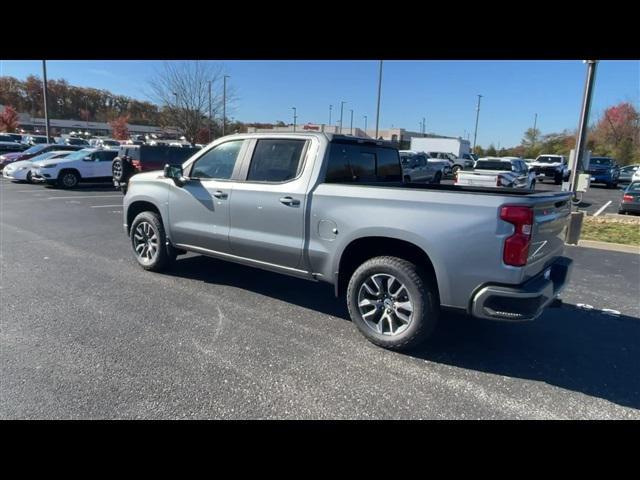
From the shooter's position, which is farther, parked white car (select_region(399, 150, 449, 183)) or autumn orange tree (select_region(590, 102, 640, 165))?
autumn orange tree (select_region(590, 102, 640, 165))

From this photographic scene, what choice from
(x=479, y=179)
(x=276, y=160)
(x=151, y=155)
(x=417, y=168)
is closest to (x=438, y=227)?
(x=276, y=160)

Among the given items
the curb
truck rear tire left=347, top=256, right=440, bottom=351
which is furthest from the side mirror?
the curb

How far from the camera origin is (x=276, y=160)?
180 inches

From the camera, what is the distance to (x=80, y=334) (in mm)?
3852

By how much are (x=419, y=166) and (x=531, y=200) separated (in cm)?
1801

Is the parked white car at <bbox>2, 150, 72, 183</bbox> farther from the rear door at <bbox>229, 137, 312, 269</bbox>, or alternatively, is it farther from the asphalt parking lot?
the rear door at <bbox>229, 137, 312, 269</bbox>

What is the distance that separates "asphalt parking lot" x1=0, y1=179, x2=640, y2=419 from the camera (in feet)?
9.49

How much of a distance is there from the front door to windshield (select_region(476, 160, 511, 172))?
1446cm

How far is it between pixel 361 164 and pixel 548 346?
2.62m

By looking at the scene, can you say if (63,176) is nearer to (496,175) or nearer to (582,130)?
(496,175)

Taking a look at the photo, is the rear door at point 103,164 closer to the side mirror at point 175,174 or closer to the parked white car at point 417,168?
the parked white car at point 417,168
